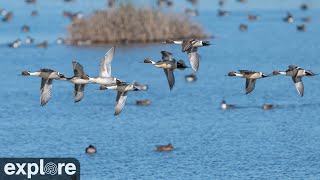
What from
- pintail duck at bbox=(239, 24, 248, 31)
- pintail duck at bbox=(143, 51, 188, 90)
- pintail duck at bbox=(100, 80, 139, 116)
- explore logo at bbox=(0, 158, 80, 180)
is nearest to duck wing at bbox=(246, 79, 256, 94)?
pintail duck at bbox=(143, 51, 188, 90)

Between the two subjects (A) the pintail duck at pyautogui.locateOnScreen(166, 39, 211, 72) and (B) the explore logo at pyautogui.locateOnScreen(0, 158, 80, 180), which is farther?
(B) the explore logo at pyautogui.locateOnScreen(0, 158, 80, 180)

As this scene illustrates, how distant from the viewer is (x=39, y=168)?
30.9 metres

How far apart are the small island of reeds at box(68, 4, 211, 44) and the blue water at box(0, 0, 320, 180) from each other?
74cm

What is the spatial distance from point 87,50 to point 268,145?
80.0 feet

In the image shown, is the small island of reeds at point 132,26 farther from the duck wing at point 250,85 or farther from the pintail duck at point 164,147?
the duck wing at point 250,85

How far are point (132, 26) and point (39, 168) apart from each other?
90.5 feet

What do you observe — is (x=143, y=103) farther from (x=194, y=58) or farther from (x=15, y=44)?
(x=194, y=58)

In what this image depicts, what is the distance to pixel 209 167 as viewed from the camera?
3038 centimetres

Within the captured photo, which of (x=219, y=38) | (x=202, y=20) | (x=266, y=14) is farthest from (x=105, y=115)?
(x=266, y=14)

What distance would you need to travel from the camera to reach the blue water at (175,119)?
30.8 metres

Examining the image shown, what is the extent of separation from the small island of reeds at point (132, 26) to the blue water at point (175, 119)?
0.74m

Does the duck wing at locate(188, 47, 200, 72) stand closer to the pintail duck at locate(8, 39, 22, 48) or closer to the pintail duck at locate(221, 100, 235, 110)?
the pintail duck at locate(221, 100, 235, 110)

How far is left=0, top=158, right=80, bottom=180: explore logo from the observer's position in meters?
29.2

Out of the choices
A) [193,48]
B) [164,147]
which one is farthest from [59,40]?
[193,48]
